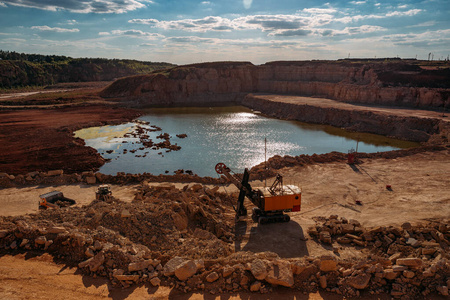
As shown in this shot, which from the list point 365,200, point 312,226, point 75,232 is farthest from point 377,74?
point 75,232

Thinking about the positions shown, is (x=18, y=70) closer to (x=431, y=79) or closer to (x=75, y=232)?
(x=75, y=232)

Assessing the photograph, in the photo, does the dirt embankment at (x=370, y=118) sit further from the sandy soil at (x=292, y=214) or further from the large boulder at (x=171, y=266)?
the large boulder at (x=171, y=266)

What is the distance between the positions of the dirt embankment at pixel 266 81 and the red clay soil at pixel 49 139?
13.7 metres

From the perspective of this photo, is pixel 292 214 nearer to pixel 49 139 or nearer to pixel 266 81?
pixel 49 139

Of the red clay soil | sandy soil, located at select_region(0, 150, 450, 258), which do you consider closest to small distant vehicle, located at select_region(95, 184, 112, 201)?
sandy soil, located at select_region(0, 150, 450, 258)

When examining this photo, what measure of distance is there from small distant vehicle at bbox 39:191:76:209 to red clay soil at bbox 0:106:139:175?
27.1 ft

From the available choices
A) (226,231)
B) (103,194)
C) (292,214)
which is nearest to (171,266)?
(226,231)

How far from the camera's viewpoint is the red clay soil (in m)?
24.6

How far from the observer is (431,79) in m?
45.2

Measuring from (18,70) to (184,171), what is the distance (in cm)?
9312

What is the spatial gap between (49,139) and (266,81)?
51238 mm

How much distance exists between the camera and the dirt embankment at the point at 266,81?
49.1 meters

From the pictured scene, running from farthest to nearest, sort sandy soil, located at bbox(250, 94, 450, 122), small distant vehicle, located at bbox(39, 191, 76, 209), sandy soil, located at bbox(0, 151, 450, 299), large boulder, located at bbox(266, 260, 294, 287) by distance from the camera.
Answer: sandy soil, located at bbox(250, 94, 450, 122) → small distant vehicle, located at bbox(39, 191, 76, 209) → large boulder, located at bbox(266, 260, 294, 287) → sandy soil, located at bbox(0, 151, 450, 299)

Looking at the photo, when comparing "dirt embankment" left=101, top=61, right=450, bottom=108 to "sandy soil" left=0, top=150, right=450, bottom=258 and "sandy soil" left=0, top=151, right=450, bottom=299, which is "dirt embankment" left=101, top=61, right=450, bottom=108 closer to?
"sandy soil" left=0, top=151, right=450, bottom=299
